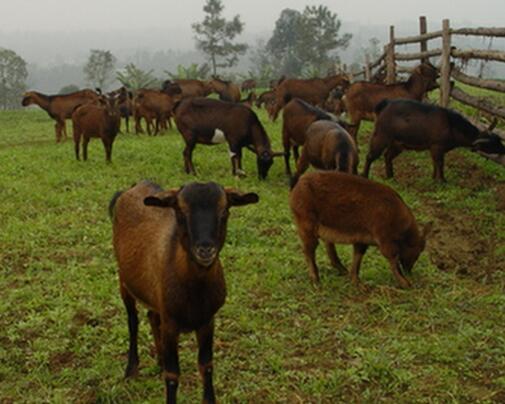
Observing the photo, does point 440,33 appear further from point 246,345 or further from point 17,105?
point 17,105

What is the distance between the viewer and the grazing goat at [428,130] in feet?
36.9

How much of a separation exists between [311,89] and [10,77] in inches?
2755

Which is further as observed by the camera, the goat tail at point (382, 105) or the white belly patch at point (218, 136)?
the white belly patch at point (218, 136)

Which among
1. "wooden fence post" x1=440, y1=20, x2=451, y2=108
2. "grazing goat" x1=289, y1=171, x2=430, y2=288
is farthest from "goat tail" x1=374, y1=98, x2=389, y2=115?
"grazing goat" x1=289, y1=171, x2=430, y2=288

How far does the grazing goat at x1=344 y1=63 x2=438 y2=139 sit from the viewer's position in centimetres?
1449

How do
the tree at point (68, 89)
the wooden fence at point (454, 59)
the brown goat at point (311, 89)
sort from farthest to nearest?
the tree at point (68, 89), the brown goat at point (311, 89), the wooden fence at point (454, 59)

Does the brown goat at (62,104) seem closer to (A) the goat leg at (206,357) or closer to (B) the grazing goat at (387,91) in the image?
(B) the grazing goat at (387,91)

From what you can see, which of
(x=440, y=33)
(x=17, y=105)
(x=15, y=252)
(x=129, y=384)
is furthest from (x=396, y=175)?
(x=17, y=105)

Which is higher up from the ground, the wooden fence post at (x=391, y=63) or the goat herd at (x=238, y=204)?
the wooden fence post at (x=391, y=63)

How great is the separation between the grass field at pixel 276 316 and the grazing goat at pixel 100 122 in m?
3.25

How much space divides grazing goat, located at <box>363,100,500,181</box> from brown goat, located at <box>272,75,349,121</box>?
9349 mm

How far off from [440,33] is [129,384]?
12.6 m

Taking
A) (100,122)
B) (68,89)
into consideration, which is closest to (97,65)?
(68,89)

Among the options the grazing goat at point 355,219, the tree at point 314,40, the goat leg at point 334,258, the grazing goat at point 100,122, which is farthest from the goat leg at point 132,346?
the tree at point 314,40
